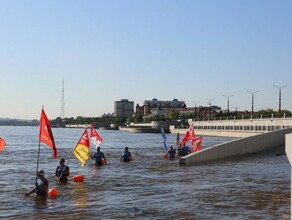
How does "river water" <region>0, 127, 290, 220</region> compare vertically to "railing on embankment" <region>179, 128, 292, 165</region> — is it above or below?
below

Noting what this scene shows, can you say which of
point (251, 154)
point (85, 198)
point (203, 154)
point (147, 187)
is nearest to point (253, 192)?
point (147, 187)

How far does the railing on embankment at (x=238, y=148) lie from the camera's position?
35125 millimetres

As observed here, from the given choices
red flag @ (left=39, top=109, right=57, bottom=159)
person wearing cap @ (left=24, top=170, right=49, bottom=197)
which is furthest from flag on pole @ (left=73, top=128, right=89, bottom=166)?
red flag @ (left=39, top=109, right=57, bottom=159)

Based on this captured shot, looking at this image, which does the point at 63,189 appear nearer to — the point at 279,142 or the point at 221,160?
the point at 221,160

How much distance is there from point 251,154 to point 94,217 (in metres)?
23.9

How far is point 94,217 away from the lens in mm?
17438

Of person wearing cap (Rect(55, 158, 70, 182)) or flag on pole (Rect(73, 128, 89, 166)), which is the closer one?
person wearing cap (Rect(55, 158, 70, 182))

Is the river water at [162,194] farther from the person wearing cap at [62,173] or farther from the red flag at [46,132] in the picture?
the red flag at [46,132]

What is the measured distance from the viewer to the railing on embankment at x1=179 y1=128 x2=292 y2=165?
115ft

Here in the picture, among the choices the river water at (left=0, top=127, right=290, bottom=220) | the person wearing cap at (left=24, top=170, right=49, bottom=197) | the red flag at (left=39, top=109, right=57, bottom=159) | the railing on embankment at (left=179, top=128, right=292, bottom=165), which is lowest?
the river water at (left=0, top=127, right=290, bottom=220)

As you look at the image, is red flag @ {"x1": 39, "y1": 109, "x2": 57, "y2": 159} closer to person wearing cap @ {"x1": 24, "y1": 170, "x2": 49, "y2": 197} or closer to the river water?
person wearing cap @ {"x1": 24, "y1": 170, "x2": 49, "y2": 197}

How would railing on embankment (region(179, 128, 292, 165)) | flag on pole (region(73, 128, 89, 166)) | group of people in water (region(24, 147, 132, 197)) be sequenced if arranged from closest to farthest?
group of people in water (region(24, 147, 132, 197))
flag on pole (region(73, 128, 89, 166))
railing on embankment (region(179, 128, 292, 165))

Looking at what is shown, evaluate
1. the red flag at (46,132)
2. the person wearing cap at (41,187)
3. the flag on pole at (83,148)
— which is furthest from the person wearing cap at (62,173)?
the red flag at (46,132)

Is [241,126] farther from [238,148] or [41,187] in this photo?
[41,187]
